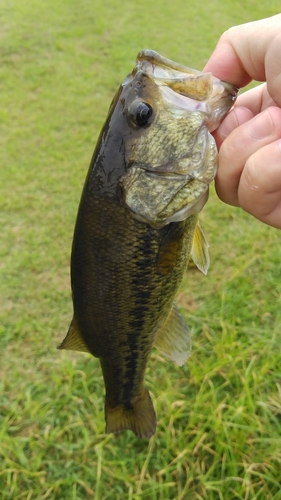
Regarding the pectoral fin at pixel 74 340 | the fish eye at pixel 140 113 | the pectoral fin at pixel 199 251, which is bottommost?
the pectoral fin at pixel 74 340

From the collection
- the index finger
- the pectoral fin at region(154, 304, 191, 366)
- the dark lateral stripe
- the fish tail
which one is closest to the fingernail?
the index finger

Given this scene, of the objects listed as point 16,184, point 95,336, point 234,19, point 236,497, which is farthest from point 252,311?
point 234,19

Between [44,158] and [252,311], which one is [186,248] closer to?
[252,311]

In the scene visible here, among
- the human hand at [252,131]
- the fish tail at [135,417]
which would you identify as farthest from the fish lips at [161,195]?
the fish tail at [135,417]

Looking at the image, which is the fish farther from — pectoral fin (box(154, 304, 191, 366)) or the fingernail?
pectoral fin (box(154, 304, 191, 366))

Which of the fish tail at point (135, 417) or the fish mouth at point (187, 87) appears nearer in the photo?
the fish mouth at point (187, 87)

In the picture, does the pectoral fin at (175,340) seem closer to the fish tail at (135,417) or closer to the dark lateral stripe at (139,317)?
the dark lateral stripe at (139,317)
